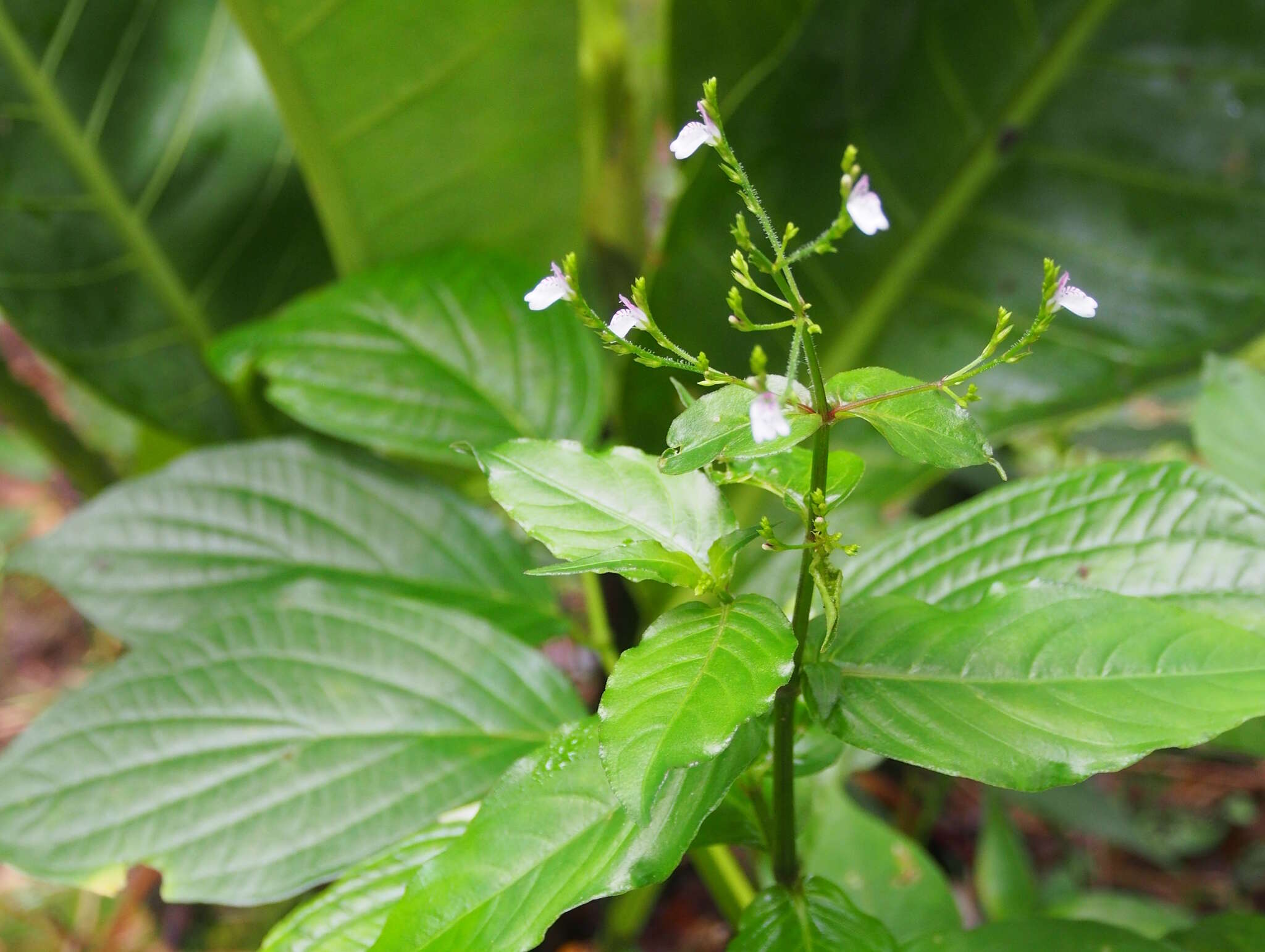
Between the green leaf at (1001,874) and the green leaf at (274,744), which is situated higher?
the green leaf at (274,744)

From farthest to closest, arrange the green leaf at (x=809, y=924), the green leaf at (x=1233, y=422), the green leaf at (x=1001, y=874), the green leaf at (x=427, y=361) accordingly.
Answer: the green leaf at (x=1001, y=874) → the green leaf at (x=427, y=361) → the green leaf at (x=1233, y=422) → the green leaf at (x=809, y=924)

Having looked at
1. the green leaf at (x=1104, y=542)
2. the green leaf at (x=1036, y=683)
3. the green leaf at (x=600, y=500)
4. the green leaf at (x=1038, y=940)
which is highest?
the green leaf at (x=600, y=500)

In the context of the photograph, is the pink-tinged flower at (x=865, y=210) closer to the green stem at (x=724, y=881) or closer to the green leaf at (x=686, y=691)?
the green leaf at (x=686, y=691)

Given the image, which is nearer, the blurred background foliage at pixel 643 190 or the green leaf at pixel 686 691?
the green leaf at pixel 686 691

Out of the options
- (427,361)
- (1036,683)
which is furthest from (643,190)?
(1036,683)

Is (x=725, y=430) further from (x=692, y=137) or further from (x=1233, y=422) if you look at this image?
(x=1233, y=422)

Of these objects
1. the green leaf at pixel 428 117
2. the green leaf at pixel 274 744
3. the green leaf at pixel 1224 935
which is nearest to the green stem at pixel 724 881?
the green leaf at pixel 274 744

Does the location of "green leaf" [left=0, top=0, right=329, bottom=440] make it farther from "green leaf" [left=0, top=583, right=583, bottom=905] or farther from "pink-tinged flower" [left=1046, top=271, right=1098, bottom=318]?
"pink-tinged flower" [left=1046, top=271, right=1098, bottom=318]
